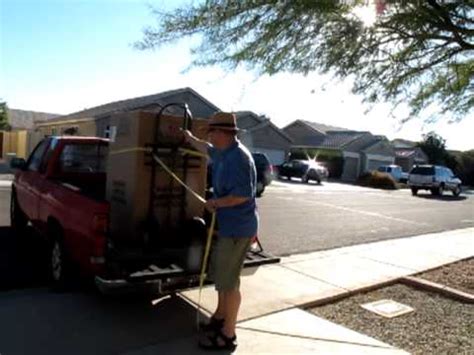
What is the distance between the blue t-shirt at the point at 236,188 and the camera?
4.45 meters

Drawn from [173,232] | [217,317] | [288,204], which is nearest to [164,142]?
[173,232]

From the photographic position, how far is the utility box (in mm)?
5480

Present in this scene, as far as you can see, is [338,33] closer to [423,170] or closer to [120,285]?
[120,285]

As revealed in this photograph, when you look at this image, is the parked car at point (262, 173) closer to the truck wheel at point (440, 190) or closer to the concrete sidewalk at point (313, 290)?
the concrete sidewalk at point (313, 290)

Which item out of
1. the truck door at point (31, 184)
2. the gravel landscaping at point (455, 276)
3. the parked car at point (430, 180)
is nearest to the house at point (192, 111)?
the parked car at point (430, 180)

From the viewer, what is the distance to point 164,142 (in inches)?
220

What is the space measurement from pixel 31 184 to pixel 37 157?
1.76ft

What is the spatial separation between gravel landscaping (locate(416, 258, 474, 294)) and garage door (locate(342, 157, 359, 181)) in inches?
1594

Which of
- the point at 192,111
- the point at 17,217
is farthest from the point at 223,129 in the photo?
the point at 192,111

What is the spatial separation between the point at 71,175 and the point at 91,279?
220cm

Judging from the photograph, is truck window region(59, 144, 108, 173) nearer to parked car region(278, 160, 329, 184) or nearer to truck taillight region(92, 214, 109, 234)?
truck taillight region(92, 214, 109, 234)

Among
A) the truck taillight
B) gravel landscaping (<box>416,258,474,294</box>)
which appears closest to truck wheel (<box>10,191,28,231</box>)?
the truck taillight

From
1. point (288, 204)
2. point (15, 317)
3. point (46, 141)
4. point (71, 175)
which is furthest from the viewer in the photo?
point (288, 204)

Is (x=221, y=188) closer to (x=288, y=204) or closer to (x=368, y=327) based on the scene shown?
(x=368, y=327)
